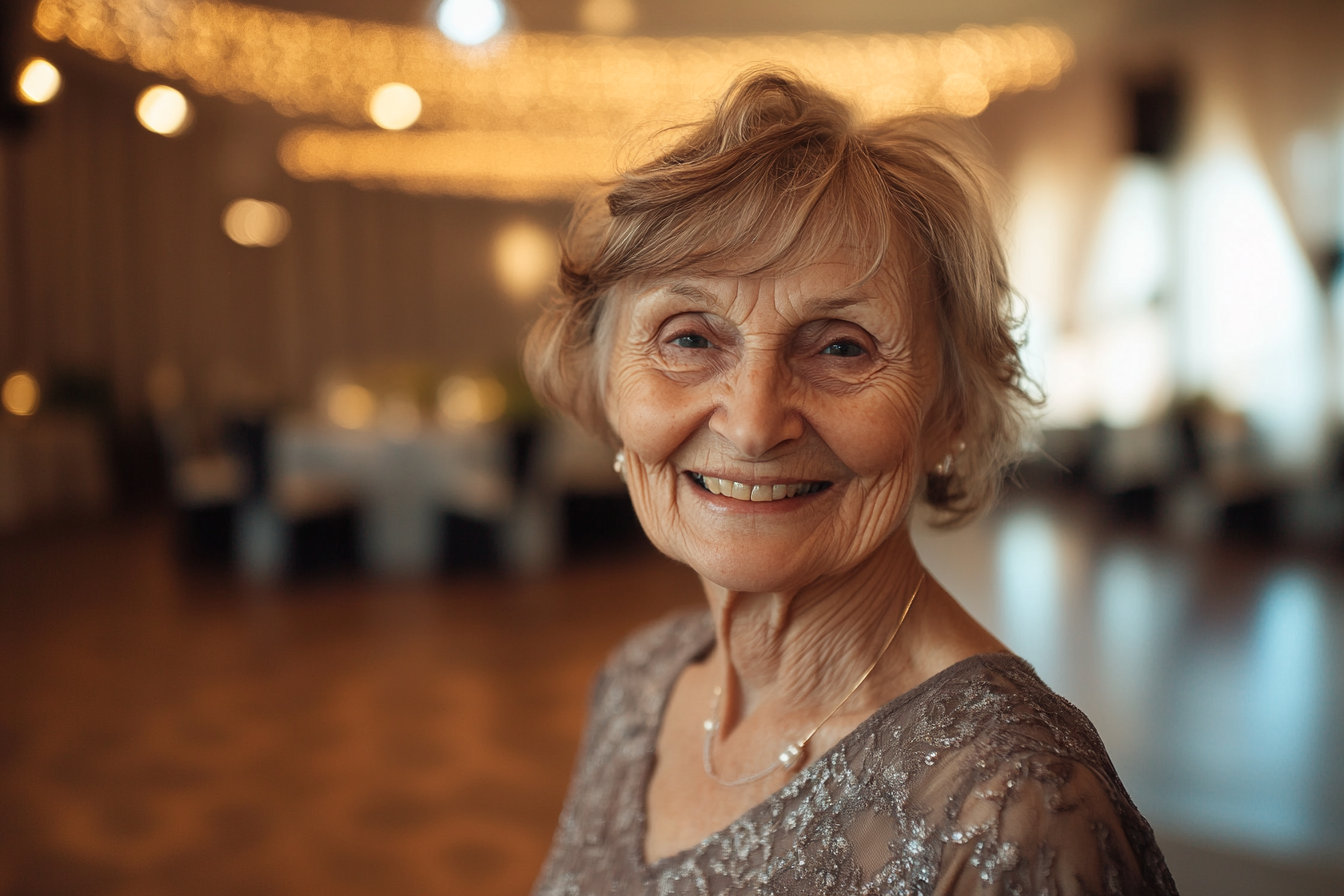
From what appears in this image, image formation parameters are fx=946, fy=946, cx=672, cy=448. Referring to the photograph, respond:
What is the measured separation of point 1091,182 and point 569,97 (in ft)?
20.3

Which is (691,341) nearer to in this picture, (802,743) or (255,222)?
(802,743)

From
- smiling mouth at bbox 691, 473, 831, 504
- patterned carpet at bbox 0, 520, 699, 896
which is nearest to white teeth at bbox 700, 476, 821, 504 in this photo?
smiling mouth at bbox 691, 473, 831, 504

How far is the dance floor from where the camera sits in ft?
9.73

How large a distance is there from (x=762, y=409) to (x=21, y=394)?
10729 millimetres

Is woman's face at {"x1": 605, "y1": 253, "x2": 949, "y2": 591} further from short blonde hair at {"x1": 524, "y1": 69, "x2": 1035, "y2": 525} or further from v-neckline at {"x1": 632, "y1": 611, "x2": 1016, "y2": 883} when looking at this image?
v-neckline at {"x1": 632, "y1": 611, "x2": 1016, "y2": 883}

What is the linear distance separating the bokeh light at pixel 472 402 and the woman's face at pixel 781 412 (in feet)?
21.5

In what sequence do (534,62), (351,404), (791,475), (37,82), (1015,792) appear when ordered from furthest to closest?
(534,62) → (351,404) → (37,82) → (791,475) → (1015,792)

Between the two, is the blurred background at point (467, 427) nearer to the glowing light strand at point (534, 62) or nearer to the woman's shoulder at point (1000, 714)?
the glowing light strand at point (534, 62)

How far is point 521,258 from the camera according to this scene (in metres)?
15.3

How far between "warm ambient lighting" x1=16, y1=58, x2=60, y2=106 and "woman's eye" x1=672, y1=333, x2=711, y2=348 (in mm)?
3648

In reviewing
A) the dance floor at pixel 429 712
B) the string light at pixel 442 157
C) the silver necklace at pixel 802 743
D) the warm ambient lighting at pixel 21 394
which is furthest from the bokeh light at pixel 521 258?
the silver necklace at pixel 802 743

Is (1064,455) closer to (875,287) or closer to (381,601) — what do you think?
(381,601)

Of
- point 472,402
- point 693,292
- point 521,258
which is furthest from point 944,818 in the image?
point 521,258

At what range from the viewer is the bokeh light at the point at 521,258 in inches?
597
